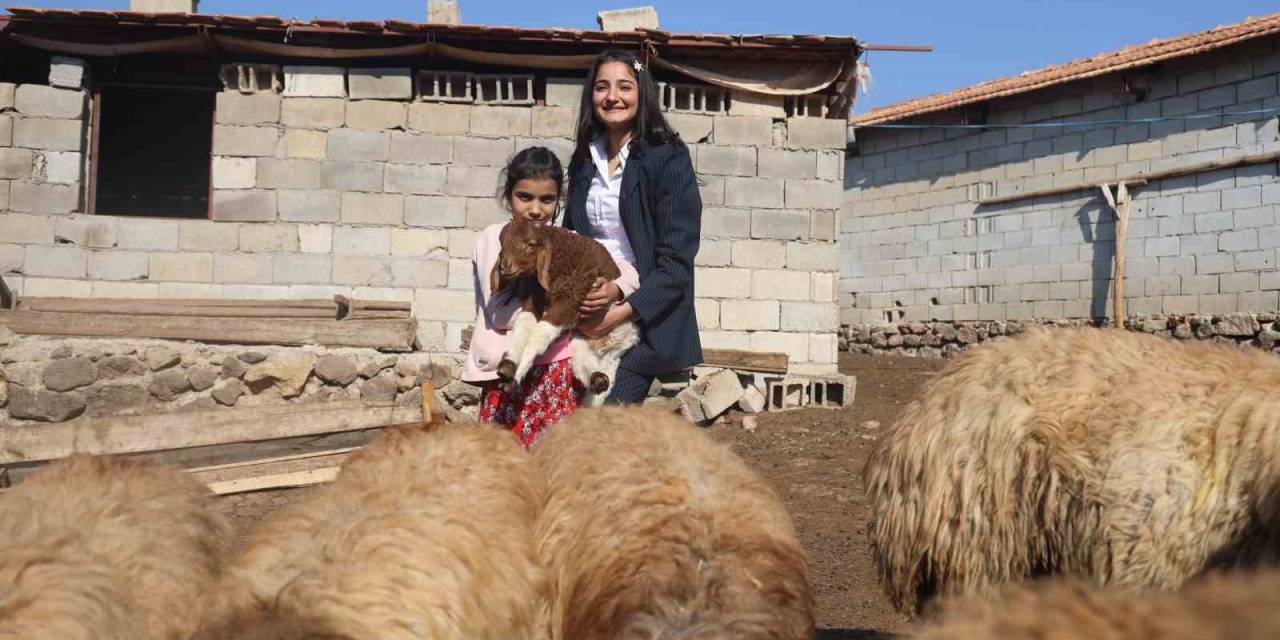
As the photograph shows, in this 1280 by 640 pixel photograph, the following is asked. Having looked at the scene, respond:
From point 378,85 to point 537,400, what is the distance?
25.9 ft

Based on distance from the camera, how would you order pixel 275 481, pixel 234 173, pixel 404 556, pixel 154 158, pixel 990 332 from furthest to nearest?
pixel 154 158
pixel 990 332
pixel 234 173
pixel 275 481
pixel 404 556

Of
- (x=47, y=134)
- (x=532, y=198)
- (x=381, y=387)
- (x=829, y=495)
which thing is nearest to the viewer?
(x=532, y=198)

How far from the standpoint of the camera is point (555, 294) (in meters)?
4.00

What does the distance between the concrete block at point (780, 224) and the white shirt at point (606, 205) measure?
7.23 metres

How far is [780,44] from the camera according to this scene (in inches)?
442

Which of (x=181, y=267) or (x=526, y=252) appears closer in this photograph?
(x=526, y=252)

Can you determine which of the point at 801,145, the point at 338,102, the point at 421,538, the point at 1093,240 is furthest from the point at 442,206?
the point at 1093,240

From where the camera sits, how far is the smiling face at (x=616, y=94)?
4.14 meters

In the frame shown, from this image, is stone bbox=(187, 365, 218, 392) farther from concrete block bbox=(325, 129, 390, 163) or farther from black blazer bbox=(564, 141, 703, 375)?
black blazer bbox=(564, 141, 703, 375)

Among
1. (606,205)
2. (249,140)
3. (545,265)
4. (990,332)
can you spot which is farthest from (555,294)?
(990,332)

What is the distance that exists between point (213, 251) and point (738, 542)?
946 cm

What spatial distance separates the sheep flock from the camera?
2.46 m

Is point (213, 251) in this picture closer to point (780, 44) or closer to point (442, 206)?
point (442, 206)

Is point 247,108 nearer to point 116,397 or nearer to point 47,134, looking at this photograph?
point 47,134
